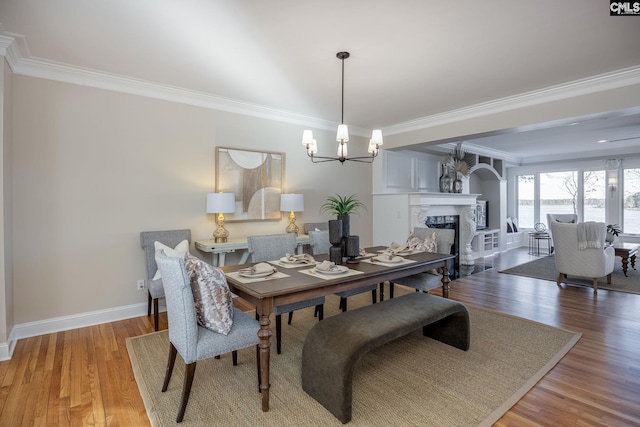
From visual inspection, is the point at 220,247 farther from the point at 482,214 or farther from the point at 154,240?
the point at 482,214

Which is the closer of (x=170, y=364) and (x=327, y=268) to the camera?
(x=170, y=364)

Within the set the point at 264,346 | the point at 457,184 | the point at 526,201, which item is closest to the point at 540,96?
the point at 457,184

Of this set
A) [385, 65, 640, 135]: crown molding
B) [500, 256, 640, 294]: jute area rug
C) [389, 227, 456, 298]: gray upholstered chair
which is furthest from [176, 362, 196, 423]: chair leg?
[500, 256, 640, 294]: jute area rug

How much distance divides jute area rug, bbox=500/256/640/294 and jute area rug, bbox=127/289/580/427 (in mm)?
2472

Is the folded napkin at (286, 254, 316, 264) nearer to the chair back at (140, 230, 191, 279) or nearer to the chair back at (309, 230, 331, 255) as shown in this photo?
the chair back at (309, 230, 331, 255)

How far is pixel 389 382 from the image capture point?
2.19m

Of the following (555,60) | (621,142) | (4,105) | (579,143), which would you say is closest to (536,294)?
(555,60)

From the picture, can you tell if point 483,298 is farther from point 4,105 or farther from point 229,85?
point 4,105

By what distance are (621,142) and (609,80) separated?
16.1ft

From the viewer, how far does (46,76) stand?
2967mm

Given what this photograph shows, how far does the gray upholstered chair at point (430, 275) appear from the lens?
10.8 feet

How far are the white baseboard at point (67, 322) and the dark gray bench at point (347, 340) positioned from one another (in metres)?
2.33

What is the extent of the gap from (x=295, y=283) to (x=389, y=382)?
94cm

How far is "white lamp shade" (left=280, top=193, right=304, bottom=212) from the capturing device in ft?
14.0
